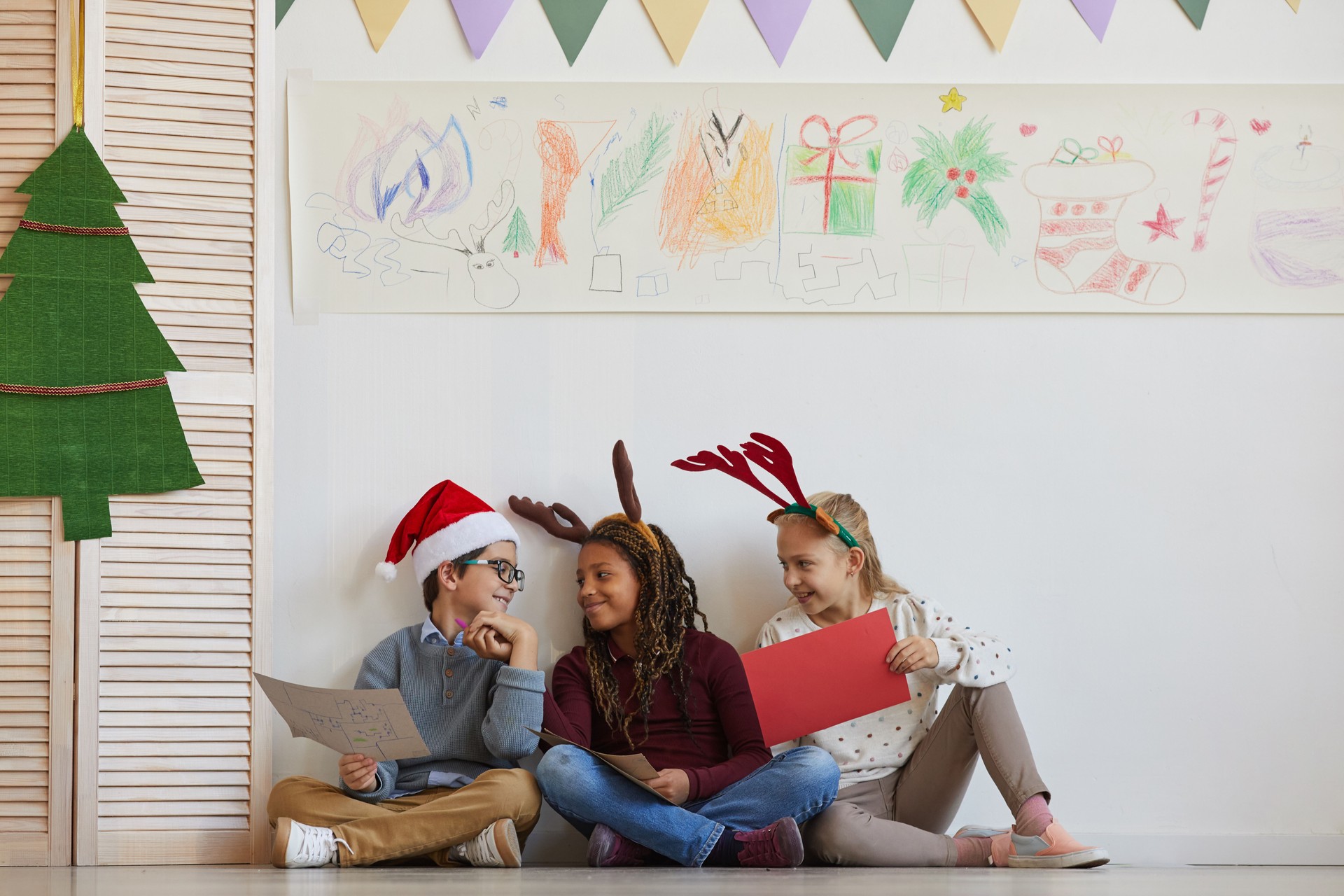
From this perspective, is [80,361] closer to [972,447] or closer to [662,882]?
[662,882]

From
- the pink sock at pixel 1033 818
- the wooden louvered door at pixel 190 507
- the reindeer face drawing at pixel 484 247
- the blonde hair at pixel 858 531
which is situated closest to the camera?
the pink sock at pixel 1033 818

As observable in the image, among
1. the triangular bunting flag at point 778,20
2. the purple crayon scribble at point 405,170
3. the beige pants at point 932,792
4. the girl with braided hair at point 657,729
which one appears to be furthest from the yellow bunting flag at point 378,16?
the beige pants at point 932,792

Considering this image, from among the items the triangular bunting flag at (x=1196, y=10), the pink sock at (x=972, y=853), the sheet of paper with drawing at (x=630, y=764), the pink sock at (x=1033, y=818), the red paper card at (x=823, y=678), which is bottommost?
the pink sock at (x=972, y=853)

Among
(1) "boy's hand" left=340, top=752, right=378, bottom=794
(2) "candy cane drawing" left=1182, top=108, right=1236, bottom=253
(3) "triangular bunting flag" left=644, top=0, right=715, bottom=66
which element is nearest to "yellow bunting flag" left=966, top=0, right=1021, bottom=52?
(2) "candy cane drawing" left=1182, top=108, right=1236, bottom=253

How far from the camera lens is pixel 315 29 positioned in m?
1.96

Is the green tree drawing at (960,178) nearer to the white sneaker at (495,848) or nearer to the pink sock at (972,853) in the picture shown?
the pink sock at (972,853)

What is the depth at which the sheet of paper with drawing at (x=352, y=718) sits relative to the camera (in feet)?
5.00

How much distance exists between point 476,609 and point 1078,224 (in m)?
1.28

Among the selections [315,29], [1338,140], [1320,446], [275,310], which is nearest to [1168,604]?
[1320,446]

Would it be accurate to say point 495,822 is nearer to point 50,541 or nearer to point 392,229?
point 50,541

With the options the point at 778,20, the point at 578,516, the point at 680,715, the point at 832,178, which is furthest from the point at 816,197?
the point at 680,715

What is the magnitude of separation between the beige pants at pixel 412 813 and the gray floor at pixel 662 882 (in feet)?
0.16

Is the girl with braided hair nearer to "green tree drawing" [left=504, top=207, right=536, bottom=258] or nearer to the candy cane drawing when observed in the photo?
"green tree drawing" [left=504, top=207, right=536, bottom=258]

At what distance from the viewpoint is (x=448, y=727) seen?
176 centimetres
